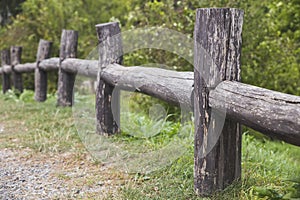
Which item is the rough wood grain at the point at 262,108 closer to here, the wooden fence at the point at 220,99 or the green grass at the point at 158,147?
the wooden fence at the point at 220,99

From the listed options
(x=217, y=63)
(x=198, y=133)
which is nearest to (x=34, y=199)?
(x=198, y=133)

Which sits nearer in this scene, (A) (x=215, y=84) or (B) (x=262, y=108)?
(B) (x=262, y=108)

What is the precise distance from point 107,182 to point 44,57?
434 cm

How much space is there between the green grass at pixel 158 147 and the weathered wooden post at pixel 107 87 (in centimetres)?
19

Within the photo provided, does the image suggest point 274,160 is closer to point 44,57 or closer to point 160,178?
point 160,178

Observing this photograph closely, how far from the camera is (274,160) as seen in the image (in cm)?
336

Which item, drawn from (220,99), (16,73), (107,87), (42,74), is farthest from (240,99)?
(16,73)

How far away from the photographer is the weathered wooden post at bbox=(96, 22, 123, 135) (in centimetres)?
415

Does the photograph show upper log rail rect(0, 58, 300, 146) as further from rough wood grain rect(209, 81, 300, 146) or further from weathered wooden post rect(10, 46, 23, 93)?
weathered wooden post rect(10, 46, 23, 93)

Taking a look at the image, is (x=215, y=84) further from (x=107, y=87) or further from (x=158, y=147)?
(x=107, y=87)

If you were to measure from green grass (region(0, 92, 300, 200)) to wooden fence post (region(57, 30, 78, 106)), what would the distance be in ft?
0.89

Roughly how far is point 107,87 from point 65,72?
1.84 metres

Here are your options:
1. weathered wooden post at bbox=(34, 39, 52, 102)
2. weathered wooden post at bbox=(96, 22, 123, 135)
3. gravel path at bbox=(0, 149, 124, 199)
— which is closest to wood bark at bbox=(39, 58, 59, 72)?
weathered wooden post at bbox=(34, 39, 52, 102)

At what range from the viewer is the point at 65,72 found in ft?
19.1
